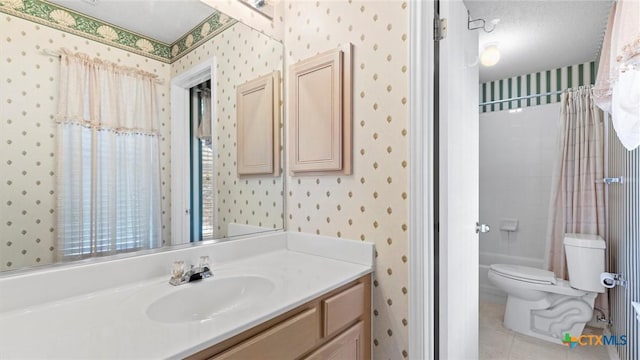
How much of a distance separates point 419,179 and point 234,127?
89cm

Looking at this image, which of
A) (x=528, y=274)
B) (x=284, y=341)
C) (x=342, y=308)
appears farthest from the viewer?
(x=528, y=274)

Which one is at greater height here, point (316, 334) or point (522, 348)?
point (316, 334)

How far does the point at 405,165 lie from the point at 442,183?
7.8 inches

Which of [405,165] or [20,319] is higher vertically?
[405,165]

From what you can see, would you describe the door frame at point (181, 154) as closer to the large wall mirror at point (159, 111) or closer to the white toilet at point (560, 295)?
the large wall mirror at point (159, 111)

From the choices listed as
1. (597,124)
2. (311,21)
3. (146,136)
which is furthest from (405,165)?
(597,124)

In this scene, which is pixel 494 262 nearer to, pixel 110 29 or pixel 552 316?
pixel 552 316

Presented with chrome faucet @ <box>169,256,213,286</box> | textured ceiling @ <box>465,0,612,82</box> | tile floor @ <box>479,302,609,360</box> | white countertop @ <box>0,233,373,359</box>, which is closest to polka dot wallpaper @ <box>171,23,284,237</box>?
chrome faucet @ <box>169,256,213,286</box>

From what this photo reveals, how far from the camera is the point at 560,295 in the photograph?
2.22m

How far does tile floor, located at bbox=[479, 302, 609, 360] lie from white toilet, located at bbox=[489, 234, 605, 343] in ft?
0.28

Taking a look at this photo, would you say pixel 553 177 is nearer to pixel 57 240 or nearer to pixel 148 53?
pixel 148 53

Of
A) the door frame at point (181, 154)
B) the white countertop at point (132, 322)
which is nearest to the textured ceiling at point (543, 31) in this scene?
the door frame at point (181, 154)

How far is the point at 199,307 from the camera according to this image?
1030 mm

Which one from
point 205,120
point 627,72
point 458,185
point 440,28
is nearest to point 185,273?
point 205,120
